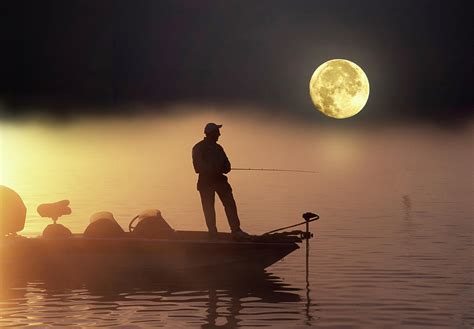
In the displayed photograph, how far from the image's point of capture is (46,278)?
2848 cm

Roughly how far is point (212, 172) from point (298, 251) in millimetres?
6451

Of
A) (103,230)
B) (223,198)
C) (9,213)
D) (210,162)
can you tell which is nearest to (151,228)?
(103,230)

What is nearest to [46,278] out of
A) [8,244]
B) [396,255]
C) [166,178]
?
[8,244]

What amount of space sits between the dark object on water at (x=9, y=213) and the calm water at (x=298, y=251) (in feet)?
5.41

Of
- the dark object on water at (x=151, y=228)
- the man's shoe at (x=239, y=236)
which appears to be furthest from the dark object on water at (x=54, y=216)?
the man's shoe at (x=239, y=236)

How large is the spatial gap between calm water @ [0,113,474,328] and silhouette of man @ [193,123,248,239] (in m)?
1.55

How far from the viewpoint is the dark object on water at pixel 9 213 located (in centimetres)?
2914

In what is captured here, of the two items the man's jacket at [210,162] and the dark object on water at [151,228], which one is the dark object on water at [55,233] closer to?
the dark object on water at [151,228]

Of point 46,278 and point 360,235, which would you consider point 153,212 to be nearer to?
point 46,278

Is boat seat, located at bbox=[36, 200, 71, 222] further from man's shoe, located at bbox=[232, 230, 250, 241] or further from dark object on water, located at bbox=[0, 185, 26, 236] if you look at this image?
man's shoe, located at bbox=[232, 230, 250, 241]

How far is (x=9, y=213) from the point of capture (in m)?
29.2

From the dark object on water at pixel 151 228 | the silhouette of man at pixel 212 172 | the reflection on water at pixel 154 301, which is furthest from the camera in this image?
the dark object on water at pixel 151 228

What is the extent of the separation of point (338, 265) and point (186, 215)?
22.3 metres

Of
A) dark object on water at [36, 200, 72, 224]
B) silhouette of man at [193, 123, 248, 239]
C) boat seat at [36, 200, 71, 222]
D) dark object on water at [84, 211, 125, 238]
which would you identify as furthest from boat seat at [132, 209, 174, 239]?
boat seat at [36, 200, 71, 222]
